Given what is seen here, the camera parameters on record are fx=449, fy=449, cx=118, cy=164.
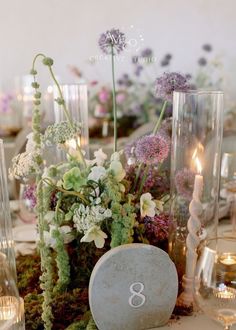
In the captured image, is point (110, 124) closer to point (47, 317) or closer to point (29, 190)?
point (29, 190)

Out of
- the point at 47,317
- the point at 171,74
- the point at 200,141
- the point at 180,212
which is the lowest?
the point at 47,317

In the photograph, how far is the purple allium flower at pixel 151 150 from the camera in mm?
859

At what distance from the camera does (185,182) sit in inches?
37.3

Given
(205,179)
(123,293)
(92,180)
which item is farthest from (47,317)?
(205,179)

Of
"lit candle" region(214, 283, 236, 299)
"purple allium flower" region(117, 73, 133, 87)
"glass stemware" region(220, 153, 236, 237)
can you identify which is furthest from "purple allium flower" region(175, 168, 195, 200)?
"purple allium flower" region(117, 73, 133, 87)

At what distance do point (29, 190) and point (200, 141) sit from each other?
0.39 m

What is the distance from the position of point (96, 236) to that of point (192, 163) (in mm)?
263

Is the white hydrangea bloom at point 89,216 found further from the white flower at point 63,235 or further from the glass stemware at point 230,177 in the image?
the glass stemware at point 230,177

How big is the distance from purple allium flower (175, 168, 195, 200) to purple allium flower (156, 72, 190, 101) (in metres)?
0.16

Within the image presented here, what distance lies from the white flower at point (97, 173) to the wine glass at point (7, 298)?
22 cm

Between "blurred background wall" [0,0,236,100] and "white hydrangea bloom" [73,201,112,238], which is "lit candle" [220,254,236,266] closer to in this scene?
"white hydrangea bloom" [73,201,112,238]

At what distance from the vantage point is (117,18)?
316 centimetres

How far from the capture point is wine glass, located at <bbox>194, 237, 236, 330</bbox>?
71 cm

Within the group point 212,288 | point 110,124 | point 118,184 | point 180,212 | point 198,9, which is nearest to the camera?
point 212,288
